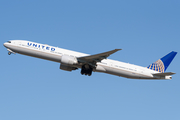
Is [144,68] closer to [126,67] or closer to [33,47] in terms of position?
[126,67]

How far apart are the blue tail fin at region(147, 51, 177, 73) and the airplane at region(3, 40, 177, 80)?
2.11m

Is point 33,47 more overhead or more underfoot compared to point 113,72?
more overhead

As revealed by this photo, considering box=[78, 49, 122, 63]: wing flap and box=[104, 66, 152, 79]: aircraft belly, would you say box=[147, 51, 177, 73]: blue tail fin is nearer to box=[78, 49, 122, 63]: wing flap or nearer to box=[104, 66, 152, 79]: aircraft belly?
box=[104, 66, 152, 79]: aircraft belly

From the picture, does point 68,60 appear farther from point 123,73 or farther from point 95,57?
point 123,73

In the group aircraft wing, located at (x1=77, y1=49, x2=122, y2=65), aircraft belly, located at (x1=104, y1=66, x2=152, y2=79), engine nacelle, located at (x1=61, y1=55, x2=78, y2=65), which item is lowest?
aircraft belly, located at (x1=104, y1=66, x2=152, y2=79)

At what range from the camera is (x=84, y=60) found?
39.7 metres

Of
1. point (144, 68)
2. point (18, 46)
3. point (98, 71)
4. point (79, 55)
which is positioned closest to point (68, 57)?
point (79, 55)

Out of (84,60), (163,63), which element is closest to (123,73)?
(84,60)

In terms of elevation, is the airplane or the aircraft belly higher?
the airplane

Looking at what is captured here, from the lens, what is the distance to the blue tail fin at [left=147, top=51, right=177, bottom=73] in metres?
43.7

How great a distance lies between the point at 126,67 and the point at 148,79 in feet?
14.9

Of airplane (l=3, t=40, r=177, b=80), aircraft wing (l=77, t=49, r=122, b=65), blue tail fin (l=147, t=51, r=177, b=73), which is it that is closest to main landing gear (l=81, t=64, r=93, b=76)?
airplane (l=3, t=40, r=177, b=80)

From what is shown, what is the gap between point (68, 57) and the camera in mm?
38875

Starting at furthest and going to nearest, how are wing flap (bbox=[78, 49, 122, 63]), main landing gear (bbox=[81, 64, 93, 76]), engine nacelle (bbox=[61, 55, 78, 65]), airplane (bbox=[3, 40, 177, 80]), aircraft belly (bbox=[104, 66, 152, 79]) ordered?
main landing gear (bbox=[81, 64, 93, 76]) → aircraft belly (bbox=[104, 66, 152, 79]) → airplane (bbox=[3, 40, 177, 80]) → engine nacelle (bbox=[61, 55, 78, 65]) → wing flap (bbox=[78, 49, 122, 63])
